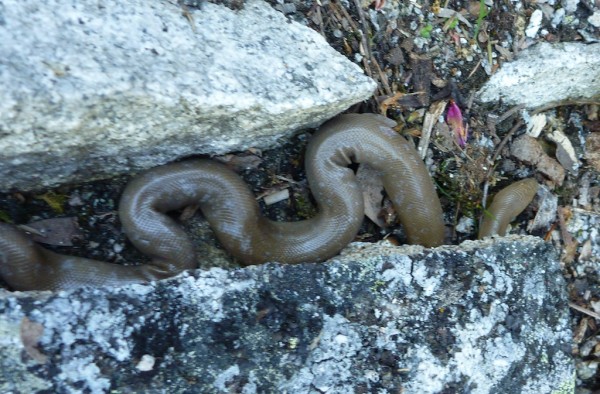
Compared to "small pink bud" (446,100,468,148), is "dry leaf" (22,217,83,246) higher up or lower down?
lower down

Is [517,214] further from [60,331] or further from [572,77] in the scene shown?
[60,331]

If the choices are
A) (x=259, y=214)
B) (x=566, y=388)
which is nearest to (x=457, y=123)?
(x=259, y=214)

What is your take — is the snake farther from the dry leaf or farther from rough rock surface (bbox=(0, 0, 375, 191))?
rough rock surface (bbox=(0, 0, 375, 191))

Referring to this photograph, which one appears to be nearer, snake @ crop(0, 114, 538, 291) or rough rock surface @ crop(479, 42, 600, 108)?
snake @ crop(0, 114, 538, 291)

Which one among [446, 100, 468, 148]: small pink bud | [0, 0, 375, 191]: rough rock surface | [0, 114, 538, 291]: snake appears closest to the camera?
[0, 0, 375, 191]: rough rock surface

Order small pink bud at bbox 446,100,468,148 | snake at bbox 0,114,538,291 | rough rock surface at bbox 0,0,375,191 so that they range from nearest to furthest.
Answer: rough rock surface at bbox 0,0,375,191, snake at bbox 0,114,538,291, small pink bud at bbox 446,100,468,148

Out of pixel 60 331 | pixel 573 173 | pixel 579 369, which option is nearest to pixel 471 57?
pixel 573 173

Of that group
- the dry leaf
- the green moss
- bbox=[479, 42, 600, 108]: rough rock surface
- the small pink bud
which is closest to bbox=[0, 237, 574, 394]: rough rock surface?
the green moss
